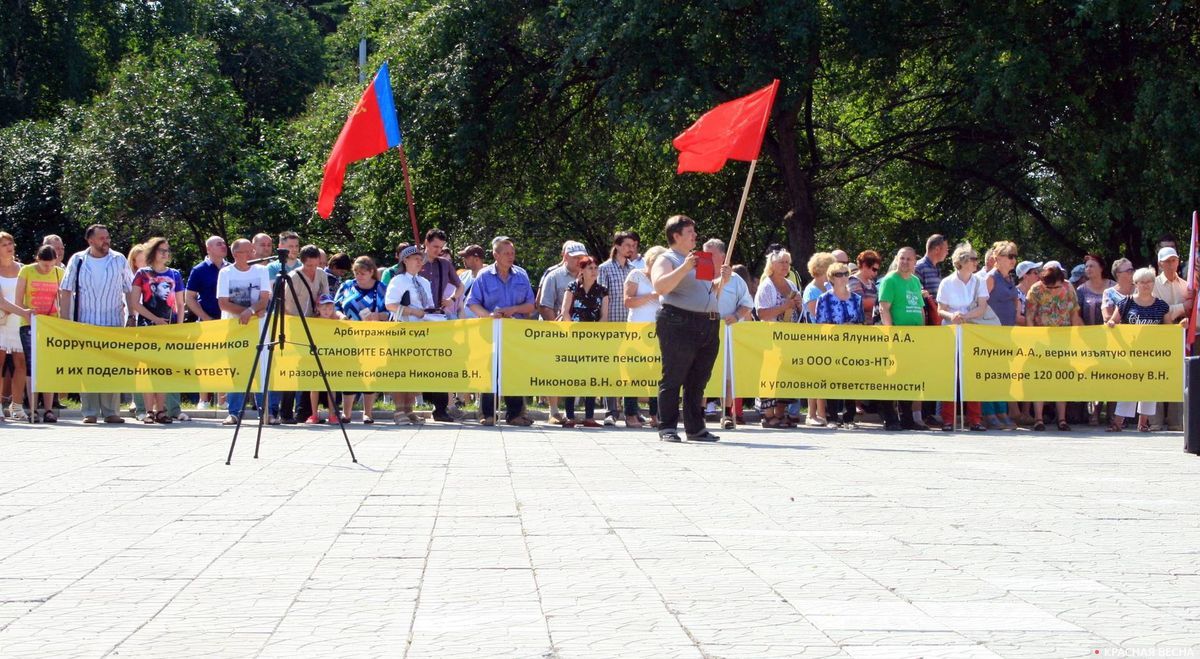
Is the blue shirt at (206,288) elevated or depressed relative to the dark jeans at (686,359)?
elevated

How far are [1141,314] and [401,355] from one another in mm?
8410

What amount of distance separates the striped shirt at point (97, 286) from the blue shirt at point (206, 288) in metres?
0.83

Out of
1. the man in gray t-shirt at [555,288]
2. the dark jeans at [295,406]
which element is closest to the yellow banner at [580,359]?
the man in gray t-shirt at [555,288]

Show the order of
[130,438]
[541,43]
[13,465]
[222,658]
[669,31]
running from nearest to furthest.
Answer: [222,658]
[13,465]
[130,438]
[669,31]
[541,43]

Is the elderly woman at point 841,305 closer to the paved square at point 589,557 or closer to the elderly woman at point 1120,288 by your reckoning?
the elderly woman at point 1120,288

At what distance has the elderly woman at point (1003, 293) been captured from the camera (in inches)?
Answer: 655

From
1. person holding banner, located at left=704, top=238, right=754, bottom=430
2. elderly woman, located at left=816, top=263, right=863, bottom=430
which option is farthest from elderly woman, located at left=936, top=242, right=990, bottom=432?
person holding banner, located at left=704, top=238, right=754, bottom=430

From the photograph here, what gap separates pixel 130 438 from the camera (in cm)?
1319

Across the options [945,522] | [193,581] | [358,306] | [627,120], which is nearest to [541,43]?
[627,120]

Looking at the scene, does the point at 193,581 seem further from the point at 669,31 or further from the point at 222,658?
the point at 669,31

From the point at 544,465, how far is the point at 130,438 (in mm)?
4639

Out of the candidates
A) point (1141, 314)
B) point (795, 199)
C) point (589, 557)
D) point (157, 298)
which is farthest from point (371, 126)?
point (795, 199)

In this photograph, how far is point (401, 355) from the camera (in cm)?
1568

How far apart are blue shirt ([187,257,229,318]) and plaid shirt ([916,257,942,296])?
8.04m
